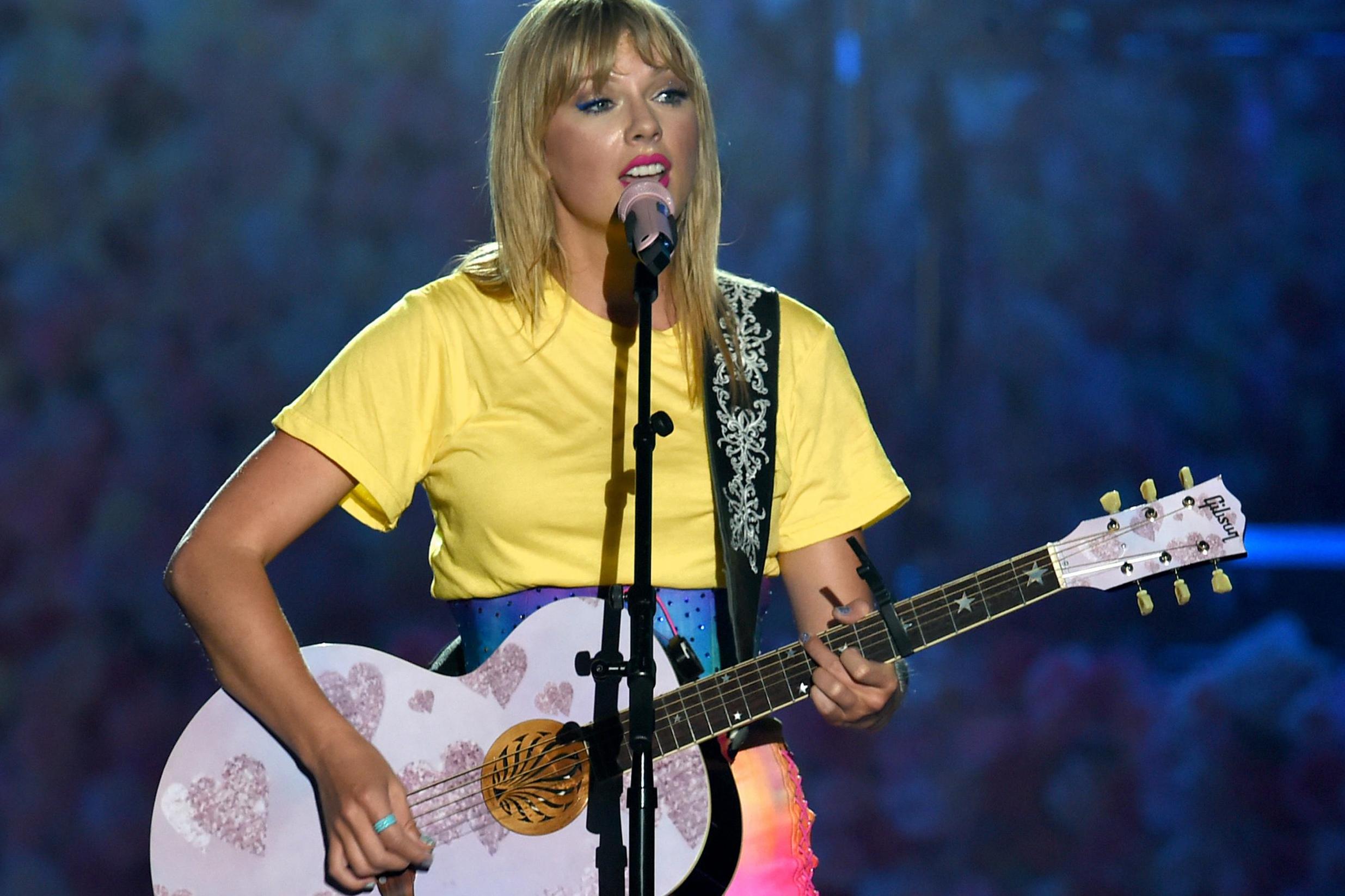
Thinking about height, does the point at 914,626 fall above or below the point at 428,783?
above

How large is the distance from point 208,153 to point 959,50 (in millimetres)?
2001

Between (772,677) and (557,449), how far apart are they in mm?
486

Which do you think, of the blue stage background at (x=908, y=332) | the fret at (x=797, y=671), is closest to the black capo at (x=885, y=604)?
the fret at (x=797, y=671)

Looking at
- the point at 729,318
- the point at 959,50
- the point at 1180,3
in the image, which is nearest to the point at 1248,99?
the point at 1180,3

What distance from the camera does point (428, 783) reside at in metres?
2.07

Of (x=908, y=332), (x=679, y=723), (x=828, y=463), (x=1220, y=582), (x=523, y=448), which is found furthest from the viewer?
(x=908, y=332)

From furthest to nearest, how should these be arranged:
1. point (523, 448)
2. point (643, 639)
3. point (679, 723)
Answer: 1. point (523, 448)
2. point (679, 723)
3. point (643, 639)

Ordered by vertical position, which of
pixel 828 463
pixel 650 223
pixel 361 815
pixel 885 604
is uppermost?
pixel 650 223

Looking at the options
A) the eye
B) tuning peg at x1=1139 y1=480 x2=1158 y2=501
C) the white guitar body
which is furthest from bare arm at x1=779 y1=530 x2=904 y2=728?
the eye

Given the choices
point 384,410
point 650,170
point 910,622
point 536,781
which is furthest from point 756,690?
point 650,170

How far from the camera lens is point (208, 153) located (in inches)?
142

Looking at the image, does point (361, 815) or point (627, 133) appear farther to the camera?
point (627, 133)

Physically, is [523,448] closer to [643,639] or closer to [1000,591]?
[643,639]

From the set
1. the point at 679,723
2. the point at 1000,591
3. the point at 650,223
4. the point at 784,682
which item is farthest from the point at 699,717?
the point at 650,223
